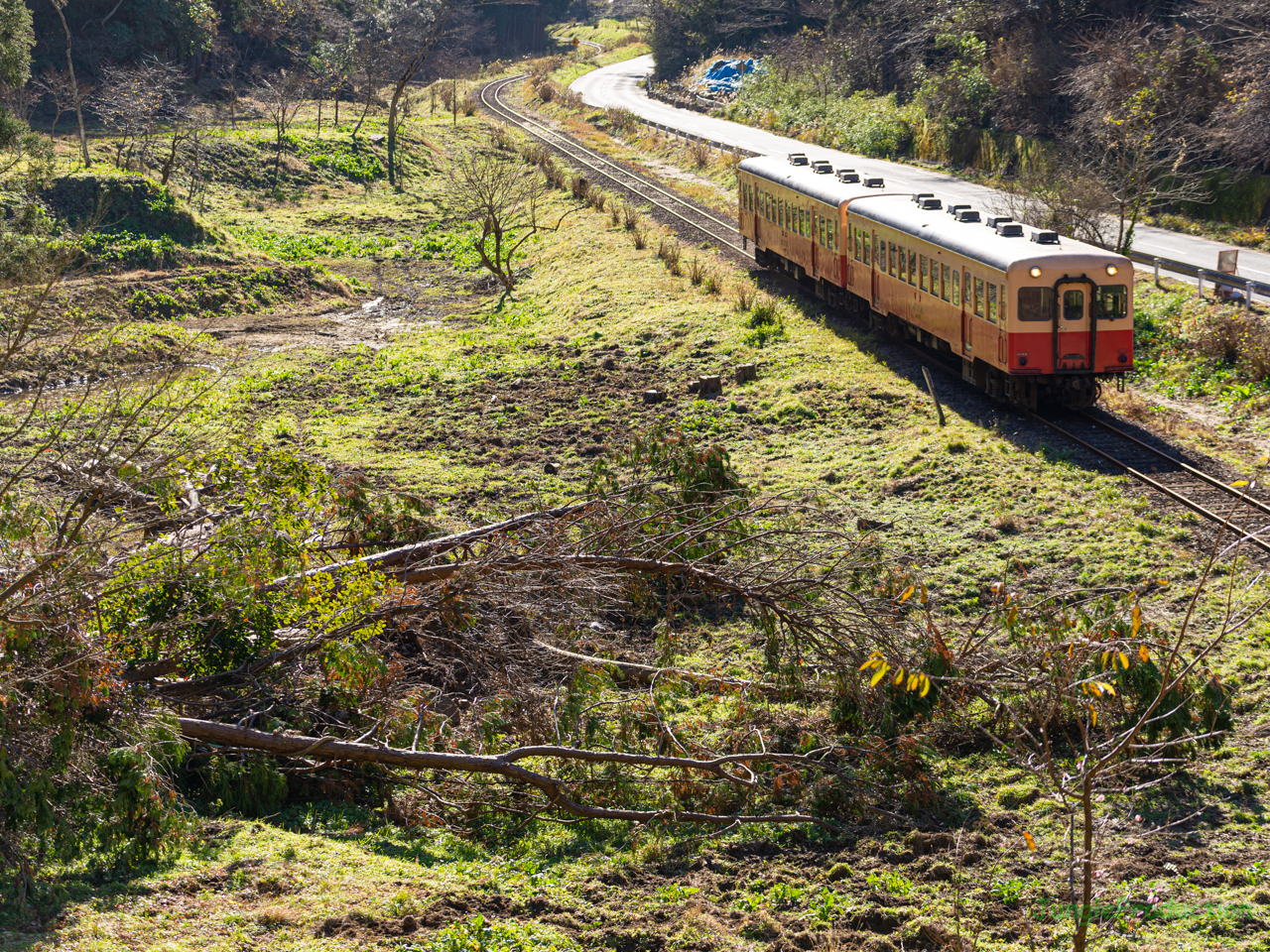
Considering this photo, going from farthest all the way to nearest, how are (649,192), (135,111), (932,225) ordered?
1. (649,192)
2. (135,111)
3. (932,225)

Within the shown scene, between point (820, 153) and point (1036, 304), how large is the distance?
3873 centimetres

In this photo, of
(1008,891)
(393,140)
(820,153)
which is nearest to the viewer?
(1008,891)

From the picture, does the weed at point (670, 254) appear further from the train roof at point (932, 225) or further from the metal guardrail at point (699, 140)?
the metal guardrail at point (699, 140)

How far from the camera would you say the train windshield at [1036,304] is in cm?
1834

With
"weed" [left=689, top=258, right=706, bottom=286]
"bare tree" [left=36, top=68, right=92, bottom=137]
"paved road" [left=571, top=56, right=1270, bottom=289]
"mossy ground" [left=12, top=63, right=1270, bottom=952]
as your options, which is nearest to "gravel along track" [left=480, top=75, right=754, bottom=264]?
"weed" [left=689, top=258, right=706, bottom=286]

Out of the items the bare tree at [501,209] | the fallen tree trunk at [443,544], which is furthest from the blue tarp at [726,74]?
the fallen tree trunk at [443,544]

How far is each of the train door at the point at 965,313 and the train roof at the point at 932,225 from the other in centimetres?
43

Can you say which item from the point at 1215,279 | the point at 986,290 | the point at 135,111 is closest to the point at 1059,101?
the point at 1215,279

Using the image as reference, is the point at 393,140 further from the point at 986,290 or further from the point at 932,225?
the point at 986,290

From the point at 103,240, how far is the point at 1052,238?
87.7 ft

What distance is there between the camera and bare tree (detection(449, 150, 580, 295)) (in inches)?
1396

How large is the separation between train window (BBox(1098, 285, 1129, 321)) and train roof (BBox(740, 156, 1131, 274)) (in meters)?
0.41

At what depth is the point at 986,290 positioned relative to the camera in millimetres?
19156

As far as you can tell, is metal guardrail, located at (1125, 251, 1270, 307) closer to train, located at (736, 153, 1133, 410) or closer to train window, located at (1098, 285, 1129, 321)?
train, located at (736, 153, 1133, 410)
